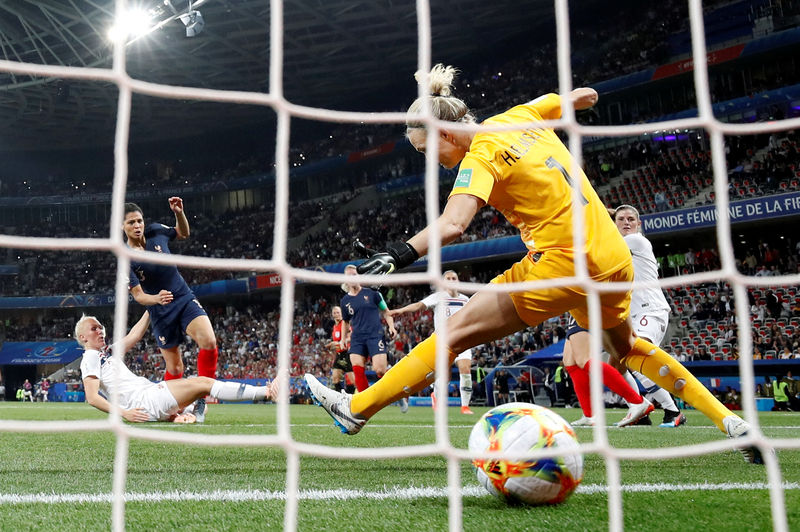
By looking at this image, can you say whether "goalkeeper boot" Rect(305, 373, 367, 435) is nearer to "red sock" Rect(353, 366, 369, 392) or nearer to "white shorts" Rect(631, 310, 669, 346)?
"white shorts" Rect(631, 310, 669, 346)

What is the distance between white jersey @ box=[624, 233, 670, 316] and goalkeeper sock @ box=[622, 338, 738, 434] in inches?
56.7

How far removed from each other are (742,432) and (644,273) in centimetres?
212

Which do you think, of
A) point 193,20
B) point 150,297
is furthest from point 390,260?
point 193,20

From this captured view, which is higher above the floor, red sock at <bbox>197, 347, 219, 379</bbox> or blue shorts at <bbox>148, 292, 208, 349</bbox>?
blue shorts at <bbox>148, 292, 208, 349</bbox>

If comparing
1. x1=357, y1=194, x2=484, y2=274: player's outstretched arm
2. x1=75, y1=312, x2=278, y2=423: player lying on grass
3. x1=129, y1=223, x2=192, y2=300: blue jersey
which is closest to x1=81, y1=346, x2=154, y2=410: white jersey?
x1=75, y1=312, x2=278, y2=423: player lying on grass

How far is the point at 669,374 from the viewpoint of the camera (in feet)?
12.5

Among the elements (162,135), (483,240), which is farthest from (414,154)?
(162,135)

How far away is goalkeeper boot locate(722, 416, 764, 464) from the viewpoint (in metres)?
3.42

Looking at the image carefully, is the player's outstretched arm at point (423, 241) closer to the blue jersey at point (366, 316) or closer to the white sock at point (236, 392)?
the white sock at point (236, 392)

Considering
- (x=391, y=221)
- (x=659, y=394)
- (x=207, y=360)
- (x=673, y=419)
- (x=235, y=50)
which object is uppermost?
(x=235, y=50)

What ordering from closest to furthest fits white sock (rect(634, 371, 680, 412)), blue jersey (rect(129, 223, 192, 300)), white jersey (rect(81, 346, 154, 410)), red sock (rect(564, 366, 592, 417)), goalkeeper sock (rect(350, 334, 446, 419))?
goalkeeper sock (rect(350, 334, 446, 419)) < white jersey (rect(81, 346, 154, 410)) < red sock (rect(564, 366, 592, 417)) < white sock (rect(634, 371, 680, 412)) < blue jersey (rect(129, 223, 192, 300))

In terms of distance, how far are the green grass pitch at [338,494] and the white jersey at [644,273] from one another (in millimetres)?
1632

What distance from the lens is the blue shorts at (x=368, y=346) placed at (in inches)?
376

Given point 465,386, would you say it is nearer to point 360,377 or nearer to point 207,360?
point 360,377
